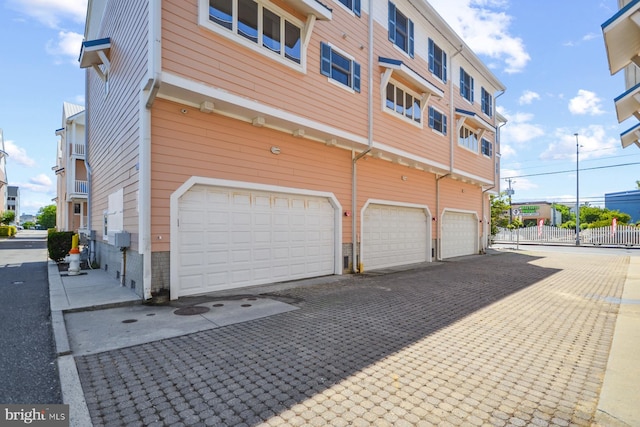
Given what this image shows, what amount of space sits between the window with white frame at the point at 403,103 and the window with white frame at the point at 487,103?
841 centimetres

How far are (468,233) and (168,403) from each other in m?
18.2

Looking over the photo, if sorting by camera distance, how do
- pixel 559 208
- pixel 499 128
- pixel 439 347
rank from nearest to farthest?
pixel 439 347
pixel 499 128
pixel 559 208

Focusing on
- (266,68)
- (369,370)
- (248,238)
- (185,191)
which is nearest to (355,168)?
(266,68)

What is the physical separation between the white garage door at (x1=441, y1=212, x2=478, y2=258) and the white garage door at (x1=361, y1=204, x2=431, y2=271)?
209cm

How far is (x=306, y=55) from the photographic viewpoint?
8.59 m

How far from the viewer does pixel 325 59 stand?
9.20 m

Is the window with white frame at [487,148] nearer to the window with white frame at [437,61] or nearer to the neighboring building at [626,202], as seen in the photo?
the window with white frame at [437,61]

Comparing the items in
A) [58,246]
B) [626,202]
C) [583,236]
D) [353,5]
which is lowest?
[583,236]

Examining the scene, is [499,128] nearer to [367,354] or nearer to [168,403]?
[367,354]

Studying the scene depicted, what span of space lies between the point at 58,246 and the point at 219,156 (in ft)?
28.1

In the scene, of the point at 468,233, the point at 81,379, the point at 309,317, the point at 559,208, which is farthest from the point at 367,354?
the point at 559,208

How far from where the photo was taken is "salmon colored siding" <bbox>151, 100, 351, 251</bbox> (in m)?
6.50

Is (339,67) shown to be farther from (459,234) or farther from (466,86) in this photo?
(459,234)

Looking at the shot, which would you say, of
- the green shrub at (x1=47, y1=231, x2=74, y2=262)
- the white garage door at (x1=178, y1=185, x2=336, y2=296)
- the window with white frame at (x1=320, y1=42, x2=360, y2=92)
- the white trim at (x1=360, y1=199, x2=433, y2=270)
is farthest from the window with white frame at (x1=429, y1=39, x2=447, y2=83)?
the green shrub at (x1=47, y1=231, x2=74, y2=262)
